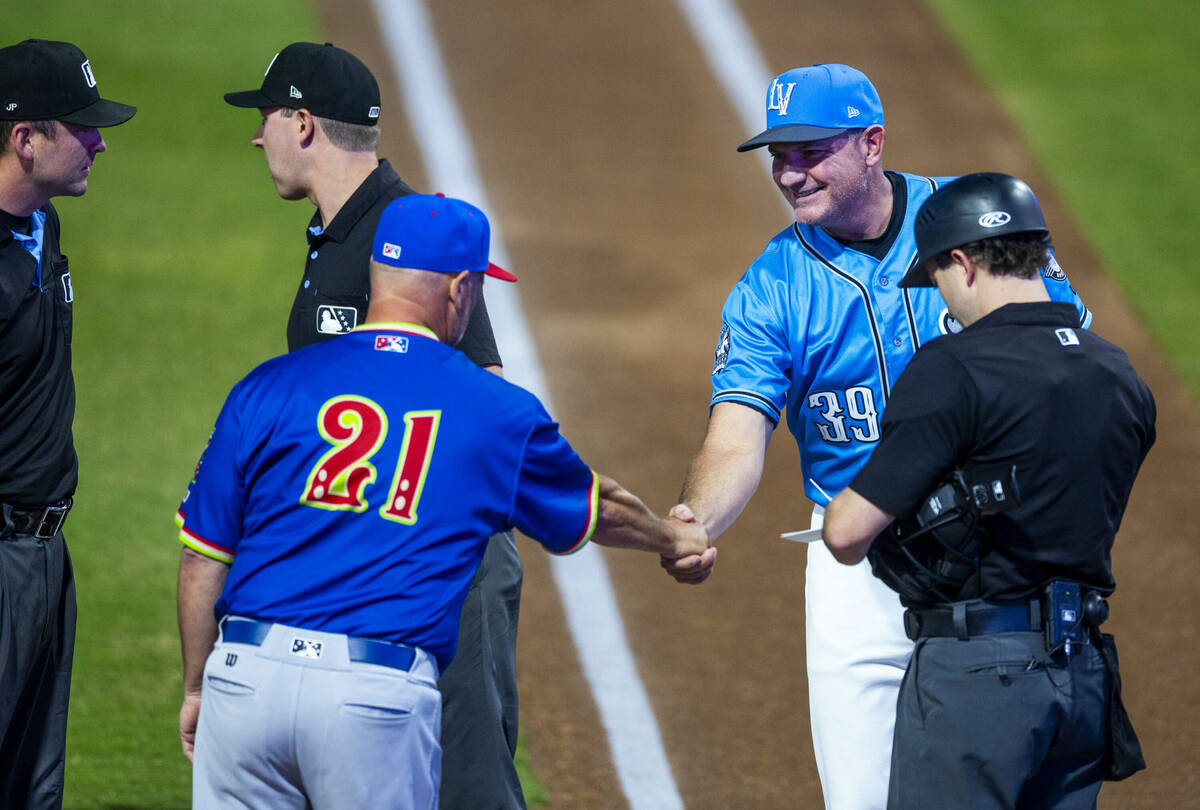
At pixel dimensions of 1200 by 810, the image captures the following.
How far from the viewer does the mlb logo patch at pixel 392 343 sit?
11.3ft

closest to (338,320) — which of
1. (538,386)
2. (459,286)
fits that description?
(459,286)

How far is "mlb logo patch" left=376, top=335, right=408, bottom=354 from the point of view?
11.3 feet

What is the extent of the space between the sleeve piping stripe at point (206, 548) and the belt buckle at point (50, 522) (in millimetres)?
1035

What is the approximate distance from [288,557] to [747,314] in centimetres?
179

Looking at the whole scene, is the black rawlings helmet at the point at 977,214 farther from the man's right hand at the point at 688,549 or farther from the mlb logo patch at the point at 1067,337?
the man's right hand at the point at 688,549

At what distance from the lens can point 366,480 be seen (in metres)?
3.35

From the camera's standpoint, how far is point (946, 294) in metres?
3.65

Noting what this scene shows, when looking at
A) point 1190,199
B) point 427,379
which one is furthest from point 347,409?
point 1190,199

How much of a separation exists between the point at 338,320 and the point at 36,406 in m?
0.98

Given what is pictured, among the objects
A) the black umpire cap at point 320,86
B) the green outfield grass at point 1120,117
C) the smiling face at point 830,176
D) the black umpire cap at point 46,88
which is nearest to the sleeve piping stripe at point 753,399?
the smiling face at point 830,176

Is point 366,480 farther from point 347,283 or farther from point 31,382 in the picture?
point 31,382

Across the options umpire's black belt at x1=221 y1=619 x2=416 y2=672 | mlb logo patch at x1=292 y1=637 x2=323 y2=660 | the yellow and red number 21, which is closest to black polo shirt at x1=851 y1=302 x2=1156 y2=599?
the yellow and red number 21

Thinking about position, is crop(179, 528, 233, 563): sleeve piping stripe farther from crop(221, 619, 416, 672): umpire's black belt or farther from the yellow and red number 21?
the yellow and red number 21

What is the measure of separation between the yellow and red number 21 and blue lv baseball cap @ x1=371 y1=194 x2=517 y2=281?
1.34ft
